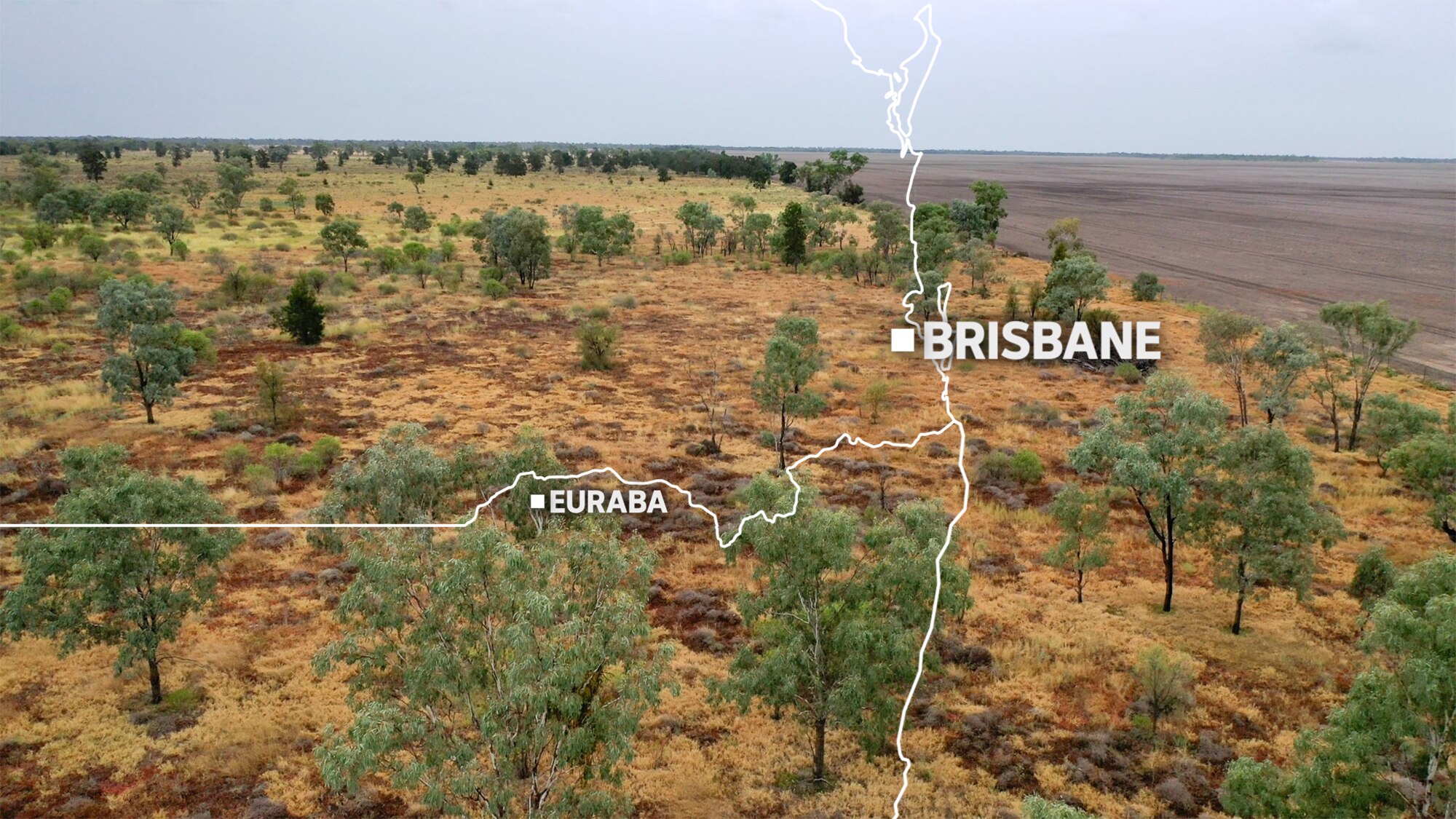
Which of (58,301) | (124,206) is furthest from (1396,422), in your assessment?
(124,206)

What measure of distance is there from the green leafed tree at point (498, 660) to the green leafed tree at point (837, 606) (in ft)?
9.18

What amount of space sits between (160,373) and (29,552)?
18829 millimetres

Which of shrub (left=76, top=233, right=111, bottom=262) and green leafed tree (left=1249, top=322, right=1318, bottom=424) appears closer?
green leafed tree (left=1249, top=322, right=1318, bottom=424)

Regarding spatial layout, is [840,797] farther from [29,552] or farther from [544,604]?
[29,552]

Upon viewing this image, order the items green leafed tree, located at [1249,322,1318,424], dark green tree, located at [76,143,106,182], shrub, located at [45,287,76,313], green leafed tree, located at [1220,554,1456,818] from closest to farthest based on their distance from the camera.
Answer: green leafed tree, located at [1220,554,1456,818]
green leafed tree, located at [1249,322,1318,424]
shrub, located at [45,287,76,313]
dark green tree, located at [76,143,106,182]

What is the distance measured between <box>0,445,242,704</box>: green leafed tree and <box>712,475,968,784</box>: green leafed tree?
10485mm

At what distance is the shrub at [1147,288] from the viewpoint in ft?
200

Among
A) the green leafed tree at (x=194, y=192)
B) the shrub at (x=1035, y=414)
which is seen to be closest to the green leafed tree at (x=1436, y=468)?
the shrub at (x=1035, y=414)

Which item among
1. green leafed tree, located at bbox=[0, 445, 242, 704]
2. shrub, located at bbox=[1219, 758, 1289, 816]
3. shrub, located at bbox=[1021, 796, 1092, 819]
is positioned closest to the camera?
shrub, located at bbox=[1021, 796, 1092, 819]

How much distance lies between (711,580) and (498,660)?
1258 cm

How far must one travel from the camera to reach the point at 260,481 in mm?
27203

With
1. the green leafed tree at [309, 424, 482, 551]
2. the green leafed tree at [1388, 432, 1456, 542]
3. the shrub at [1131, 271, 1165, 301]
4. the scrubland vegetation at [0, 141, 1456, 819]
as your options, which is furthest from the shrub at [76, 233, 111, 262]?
the green leafed tree at [1388, 432, 1456, 542]

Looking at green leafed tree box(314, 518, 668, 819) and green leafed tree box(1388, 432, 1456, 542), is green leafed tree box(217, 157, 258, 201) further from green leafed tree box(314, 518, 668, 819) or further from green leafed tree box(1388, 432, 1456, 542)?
green leafed tree box(1388, 432, 1456, 542)

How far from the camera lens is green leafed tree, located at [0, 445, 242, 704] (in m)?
15.5
